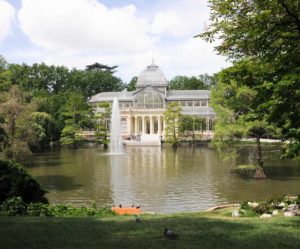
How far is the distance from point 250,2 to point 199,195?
1189 cm

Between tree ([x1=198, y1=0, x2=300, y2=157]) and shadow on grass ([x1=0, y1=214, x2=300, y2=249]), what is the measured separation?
280 cm

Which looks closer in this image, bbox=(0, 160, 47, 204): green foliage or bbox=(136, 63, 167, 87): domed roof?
bbox=(0, 160, 47, 204): green foliage

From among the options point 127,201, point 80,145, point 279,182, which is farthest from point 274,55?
point 80,145

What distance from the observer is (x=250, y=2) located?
841cm

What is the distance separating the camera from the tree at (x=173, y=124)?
5227 cm

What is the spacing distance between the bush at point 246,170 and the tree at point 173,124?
2620 centimetres

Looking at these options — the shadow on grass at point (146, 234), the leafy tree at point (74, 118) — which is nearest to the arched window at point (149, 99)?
the leafy tree at point (74, 118)

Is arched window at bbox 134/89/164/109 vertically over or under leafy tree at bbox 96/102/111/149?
over

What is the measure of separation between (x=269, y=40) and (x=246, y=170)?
17826 millimetres

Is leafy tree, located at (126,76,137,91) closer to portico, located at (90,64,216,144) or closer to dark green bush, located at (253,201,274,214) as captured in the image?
portico, located at (90,64,216,144)

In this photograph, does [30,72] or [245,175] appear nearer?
[245,175]

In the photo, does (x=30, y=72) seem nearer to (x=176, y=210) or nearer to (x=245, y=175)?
(x=245, y=175)

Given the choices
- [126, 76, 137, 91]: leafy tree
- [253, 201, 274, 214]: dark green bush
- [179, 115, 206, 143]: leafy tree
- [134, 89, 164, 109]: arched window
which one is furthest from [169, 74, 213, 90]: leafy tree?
[253, 201, 274, 214]: dark green bush

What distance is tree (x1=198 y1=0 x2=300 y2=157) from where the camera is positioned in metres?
7.98
